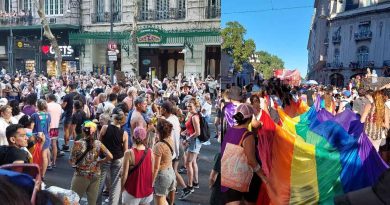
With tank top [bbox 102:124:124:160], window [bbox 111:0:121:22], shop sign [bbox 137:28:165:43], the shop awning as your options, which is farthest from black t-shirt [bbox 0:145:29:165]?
window [bbox 111:0:121:22]

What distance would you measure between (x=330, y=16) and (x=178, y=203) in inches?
153

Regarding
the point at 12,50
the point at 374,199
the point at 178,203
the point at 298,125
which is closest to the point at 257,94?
the point at 298,125

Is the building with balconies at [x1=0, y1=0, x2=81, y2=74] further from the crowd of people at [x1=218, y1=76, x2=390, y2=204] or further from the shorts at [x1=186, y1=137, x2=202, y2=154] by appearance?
the crowd of people at [x1=218, y1=76, x2=390, y2=204]

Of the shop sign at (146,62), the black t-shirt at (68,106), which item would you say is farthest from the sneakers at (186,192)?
the shop sign at (146,62)

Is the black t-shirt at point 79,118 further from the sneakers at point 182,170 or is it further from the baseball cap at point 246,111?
the baseball cap at point 246,111

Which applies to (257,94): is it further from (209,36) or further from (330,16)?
(209,36)

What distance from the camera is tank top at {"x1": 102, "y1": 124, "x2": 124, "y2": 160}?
5488 mm

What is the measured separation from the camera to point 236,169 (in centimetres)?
403

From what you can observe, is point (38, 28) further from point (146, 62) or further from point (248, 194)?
point (248, 194)

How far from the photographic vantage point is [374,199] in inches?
57.2

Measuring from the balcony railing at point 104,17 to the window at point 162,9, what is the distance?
11.4 ft

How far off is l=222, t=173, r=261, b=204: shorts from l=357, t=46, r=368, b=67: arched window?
2.08 metres

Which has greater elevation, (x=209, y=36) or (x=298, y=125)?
(x=209, y=36)

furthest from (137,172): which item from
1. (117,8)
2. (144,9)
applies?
(117,8)
